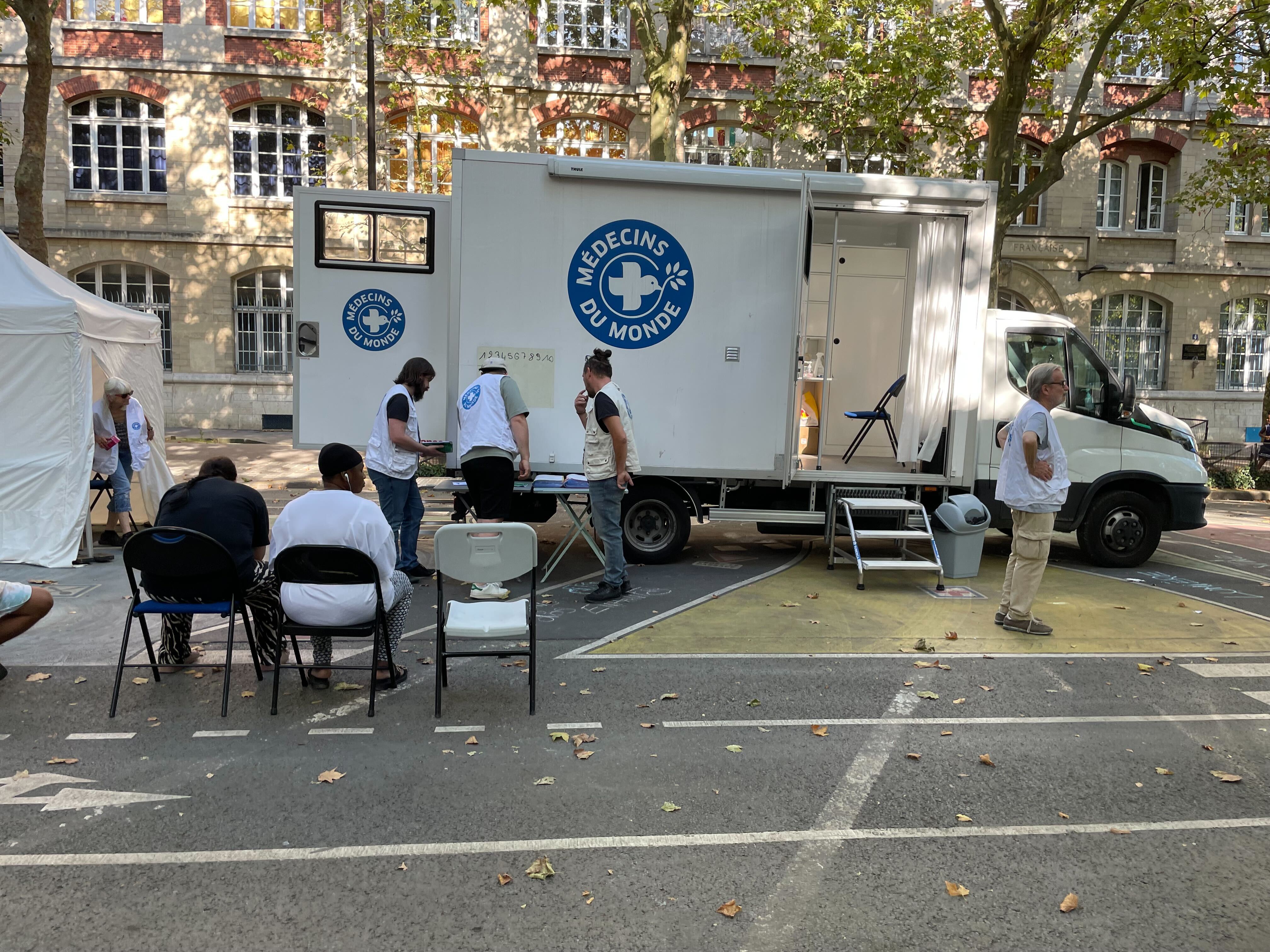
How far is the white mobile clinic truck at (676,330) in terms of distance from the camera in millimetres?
7543

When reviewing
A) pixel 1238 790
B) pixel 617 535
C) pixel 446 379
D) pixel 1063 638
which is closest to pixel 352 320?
pixel 446 379

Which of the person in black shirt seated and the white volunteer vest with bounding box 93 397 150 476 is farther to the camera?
the white volunteer vest with bounding box 93 397 150 476

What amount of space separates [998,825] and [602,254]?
216 inches

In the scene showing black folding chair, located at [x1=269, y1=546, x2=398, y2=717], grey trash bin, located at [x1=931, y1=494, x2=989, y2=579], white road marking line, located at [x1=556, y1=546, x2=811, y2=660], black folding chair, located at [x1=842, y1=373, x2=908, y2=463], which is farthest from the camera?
black folding chair, located at [x1=842, y1=373, x2=908, y2=463]

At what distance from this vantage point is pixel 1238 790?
13.0ft

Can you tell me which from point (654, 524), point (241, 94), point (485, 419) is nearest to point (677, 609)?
point (654, 524)

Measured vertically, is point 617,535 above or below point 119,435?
below

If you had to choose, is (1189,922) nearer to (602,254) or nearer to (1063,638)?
(1063,638)

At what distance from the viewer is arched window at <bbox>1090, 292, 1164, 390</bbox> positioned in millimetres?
23453

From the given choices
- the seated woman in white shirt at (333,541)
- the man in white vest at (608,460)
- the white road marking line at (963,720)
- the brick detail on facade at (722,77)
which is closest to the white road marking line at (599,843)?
the white road marking line at (963,720)

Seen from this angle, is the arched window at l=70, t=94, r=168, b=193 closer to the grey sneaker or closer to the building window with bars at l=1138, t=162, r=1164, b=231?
the grey sneaker

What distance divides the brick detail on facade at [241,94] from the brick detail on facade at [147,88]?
134 cm

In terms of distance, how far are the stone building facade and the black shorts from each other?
15.4m

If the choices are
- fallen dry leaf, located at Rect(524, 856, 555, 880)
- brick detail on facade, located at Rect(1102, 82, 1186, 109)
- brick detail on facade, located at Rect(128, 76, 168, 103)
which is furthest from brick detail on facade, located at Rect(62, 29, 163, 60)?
fallen dry leaf, located at Rect(524, 856, 555, 880)
